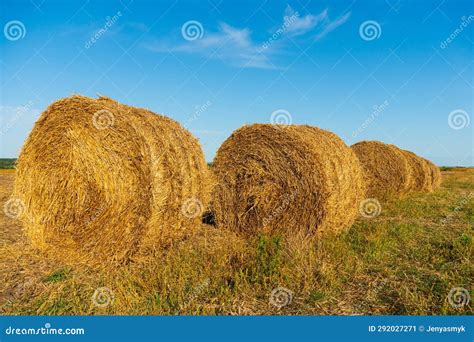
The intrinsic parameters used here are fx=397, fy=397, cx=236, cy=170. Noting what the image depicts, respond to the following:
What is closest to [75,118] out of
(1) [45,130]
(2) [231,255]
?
(1) [45,130]

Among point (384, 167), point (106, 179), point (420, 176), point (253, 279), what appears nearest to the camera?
point (253, 279)

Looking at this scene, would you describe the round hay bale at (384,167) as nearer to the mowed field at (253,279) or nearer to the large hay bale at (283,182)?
the large hay bale at (283,182)

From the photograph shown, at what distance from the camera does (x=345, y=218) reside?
343 inches

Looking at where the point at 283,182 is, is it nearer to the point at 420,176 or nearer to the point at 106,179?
the point at 106,179

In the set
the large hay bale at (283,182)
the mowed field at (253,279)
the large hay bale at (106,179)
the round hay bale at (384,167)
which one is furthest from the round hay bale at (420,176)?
the large hay bale at (106,179)

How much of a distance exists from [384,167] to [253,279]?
12.9 meters

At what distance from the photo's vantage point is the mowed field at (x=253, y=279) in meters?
4.70

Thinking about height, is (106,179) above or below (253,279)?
above

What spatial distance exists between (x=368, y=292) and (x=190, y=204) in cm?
369

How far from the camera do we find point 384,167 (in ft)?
54.5

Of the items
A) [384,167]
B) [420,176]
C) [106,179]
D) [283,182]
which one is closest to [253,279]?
[106,179]

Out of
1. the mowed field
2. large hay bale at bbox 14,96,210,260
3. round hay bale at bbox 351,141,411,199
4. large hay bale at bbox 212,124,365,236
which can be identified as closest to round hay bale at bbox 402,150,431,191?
round hay bale at bbox 351,141,411,199

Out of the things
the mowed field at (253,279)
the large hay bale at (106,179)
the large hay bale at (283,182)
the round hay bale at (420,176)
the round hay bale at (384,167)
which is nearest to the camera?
the mowed field at (253,279)

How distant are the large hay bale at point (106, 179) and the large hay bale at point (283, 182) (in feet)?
4.02
